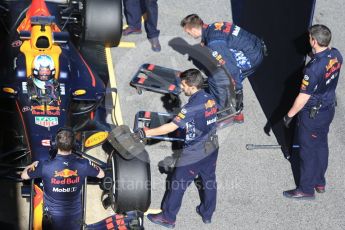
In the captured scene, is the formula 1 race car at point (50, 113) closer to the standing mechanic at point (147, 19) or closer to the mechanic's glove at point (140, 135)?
the mechanic's glove at point (140, 135)

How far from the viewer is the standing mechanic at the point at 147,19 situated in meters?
9.83

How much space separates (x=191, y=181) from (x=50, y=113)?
5.36 feet

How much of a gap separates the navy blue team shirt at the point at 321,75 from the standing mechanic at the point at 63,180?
7.87ft

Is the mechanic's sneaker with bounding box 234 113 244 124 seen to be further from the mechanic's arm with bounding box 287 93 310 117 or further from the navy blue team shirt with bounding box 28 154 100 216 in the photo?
the navy blue team shirt with bounding box 28 154 100 216

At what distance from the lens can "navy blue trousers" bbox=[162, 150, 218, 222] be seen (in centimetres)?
729

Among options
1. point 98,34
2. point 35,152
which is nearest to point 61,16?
point 98,34

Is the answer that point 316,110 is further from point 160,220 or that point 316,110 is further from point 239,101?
point 160,220

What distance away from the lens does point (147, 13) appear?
9.92 metres

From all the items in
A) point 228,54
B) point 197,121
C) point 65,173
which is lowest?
point 65,173

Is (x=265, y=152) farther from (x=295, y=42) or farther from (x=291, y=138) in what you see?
(x=295, y=42)

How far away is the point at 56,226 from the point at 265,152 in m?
3.11

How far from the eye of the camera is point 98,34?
9.41m

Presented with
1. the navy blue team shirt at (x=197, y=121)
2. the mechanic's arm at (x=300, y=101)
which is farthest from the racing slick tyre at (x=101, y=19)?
the mechanic's arm at (x=300, y=101)

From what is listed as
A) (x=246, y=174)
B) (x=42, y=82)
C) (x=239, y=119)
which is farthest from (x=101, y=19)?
(x=246, y=174)
